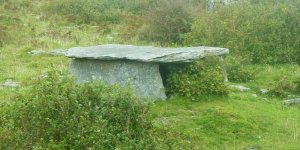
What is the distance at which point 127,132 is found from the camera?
8656 mm

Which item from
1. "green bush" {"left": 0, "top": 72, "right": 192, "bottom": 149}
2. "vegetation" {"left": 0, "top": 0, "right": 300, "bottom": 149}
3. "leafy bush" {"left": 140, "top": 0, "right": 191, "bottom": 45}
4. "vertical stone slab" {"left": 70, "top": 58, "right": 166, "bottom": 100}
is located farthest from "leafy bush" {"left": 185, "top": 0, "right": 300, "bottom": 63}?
"green bush" {"left": 0, "top": 72, "right": 192, "bottom": 149}

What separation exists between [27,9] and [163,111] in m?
23.1

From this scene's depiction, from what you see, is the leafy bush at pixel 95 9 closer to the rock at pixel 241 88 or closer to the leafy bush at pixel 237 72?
the leafy bush at pixel 237 72

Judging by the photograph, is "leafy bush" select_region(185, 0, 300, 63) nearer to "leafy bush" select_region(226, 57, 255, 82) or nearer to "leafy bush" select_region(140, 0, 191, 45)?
"leafy bush" select_region(226, 57, 255, 82)

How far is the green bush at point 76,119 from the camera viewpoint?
830 centimetres

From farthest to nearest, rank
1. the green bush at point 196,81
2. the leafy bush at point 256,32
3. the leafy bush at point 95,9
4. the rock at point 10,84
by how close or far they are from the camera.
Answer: the leafy bush at point 95,9 → the leafy bush at point 256,32 → the rock at point 10,84 → the green bush at point 196,81

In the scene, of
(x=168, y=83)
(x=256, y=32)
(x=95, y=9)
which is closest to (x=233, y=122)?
(x=168, y=83)

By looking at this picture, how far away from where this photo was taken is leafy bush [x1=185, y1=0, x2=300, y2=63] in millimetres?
20578

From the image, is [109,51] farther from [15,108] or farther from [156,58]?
[15,108]

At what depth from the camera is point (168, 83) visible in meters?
14.5

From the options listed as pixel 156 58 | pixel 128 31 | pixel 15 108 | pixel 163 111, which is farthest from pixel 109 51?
pixel 128 31

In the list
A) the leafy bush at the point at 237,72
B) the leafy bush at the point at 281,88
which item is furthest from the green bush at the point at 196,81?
the leafy bush at the point at 237,72

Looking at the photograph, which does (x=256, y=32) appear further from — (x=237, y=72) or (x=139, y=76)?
(x=139, y=76)

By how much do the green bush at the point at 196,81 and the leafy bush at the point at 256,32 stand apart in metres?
6.27
